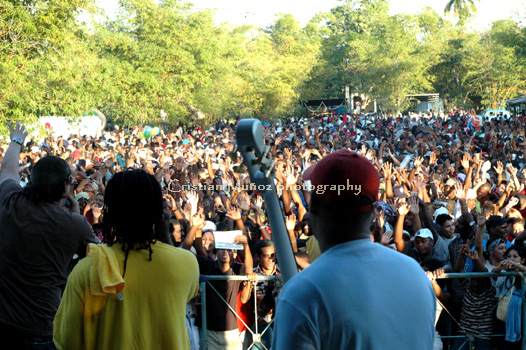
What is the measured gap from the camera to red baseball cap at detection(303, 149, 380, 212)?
65.7 inches

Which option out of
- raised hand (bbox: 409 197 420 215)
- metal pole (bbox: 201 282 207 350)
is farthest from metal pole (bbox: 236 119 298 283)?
raised hand (bbox: 409 197 420 215)

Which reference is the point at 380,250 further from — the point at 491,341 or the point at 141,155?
the point at 141,155

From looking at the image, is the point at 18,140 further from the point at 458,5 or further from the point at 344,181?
the point at 458,5

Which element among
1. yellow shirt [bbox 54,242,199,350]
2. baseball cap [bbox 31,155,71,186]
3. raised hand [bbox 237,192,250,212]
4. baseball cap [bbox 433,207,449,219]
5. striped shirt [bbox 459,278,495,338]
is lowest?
striped shirt [bbox 459,278,495,338]

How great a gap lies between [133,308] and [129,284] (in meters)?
0.09

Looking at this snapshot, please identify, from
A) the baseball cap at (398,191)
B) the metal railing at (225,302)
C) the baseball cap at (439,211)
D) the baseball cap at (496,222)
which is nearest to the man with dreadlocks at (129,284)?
the metal railing at (225,302)

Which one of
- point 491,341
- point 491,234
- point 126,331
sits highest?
point 126,331

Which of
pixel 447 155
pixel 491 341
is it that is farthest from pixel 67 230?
pixel 447 155

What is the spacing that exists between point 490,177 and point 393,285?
989 cm

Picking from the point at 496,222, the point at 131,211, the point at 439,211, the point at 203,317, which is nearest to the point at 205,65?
the point at 439,211

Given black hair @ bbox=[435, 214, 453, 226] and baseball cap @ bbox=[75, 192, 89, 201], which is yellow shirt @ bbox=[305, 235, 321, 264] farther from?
baseball cap @ bbox=[75, 192, 89, 201]

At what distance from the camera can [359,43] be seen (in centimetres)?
4938

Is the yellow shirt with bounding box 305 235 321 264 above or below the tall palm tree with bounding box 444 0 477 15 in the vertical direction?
below

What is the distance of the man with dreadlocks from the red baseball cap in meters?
0.77
